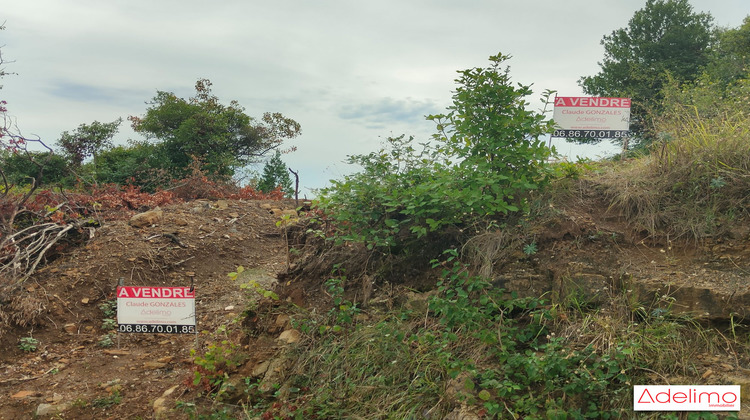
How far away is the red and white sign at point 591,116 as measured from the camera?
6.75 metres

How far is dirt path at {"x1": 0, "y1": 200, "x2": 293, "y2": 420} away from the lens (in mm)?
4906

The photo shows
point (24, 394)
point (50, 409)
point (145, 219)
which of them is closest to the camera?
point (50, 409)

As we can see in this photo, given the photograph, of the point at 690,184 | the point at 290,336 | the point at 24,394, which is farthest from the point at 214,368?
the point at 690,184

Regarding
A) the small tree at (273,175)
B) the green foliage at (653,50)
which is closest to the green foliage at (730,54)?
the green foliage at (653,50)

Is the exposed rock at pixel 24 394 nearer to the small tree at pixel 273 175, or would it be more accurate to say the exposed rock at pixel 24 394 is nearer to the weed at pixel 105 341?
the weed at pixel 105 341

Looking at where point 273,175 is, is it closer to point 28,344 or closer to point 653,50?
point 28,344

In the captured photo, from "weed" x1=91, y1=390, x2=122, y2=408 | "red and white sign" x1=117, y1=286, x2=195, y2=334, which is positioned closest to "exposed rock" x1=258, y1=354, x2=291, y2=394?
"red and white sign" x1=117, y1=286, x2=195, y2=334

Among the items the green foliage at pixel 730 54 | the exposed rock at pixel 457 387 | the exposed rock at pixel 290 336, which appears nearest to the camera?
the exposed rock at pixel 457 387

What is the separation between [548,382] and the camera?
10.8 ft

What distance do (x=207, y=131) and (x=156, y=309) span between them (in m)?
14.9

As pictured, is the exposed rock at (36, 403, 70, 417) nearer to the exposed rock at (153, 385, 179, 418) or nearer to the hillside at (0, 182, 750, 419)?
the hillside at (0, 182, 750, 419)

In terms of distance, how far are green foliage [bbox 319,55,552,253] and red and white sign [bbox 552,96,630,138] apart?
2.16 metres

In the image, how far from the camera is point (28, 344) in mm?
6059

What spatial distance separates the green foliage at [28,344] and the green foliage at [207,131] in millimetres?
11998
